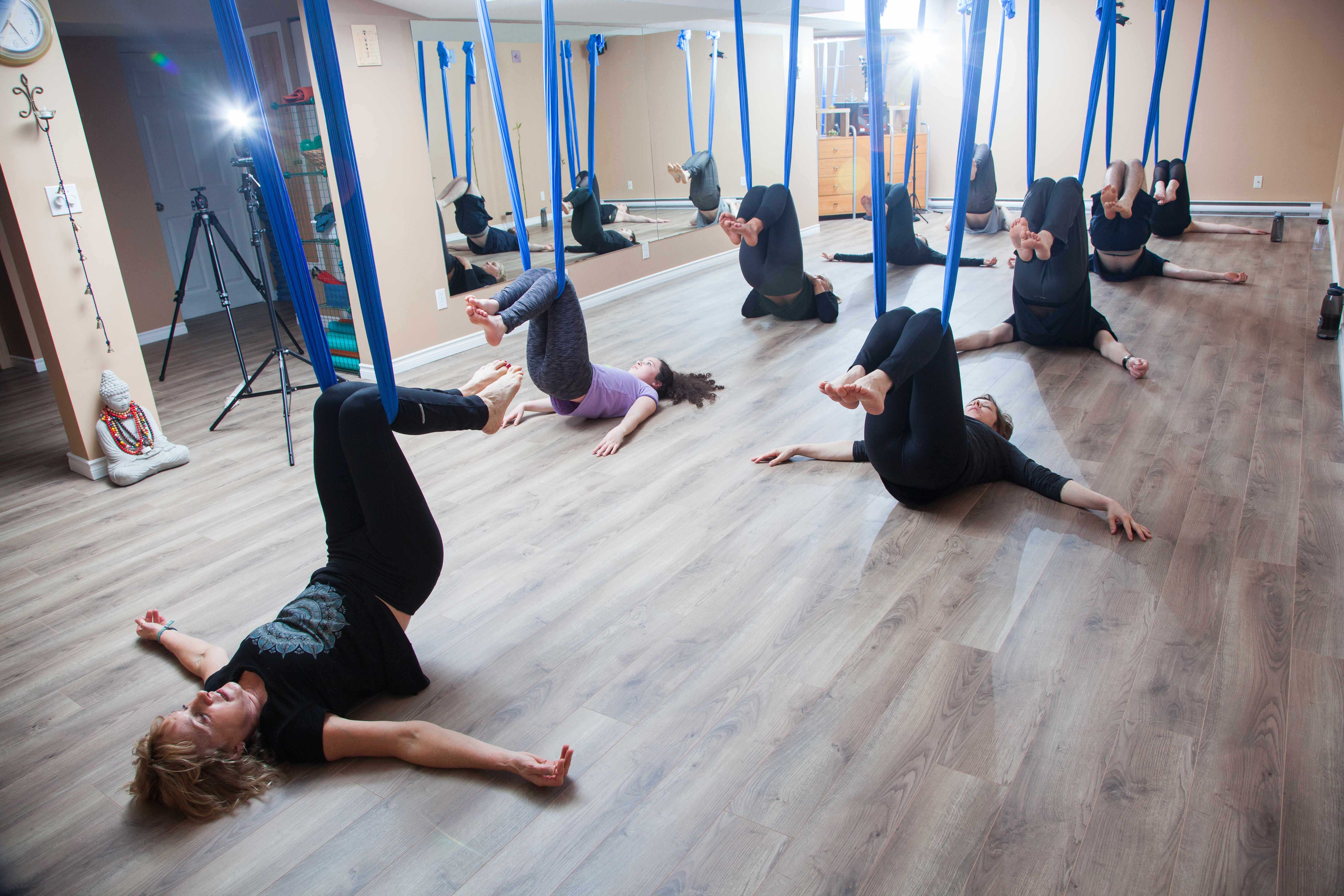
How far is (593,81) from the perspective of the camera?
20.4 feet

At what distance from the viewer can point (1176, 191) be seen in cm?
715

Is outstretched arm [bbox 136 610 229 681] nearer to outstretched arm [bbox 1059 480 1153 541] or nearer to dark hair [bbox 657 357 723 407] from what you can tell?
dark hair [bbox 657 357 723 407]

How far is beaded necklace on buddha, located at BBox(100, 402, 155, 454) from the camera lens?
383cm

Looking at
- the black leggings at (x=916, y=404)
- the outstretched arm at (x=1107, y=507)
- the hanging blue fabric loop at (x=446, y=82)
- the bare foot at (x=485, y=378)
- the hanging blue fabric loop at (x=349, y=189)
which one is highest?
the hanging blue fabric loop at (x=446, y=82)

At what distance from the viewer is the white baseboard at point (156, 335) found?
6.40 metres

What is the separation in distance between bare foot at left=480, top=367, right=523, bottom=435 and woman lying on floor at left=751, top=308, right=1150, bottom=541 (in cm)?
89

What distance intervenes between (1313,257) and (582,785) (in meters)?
7.40

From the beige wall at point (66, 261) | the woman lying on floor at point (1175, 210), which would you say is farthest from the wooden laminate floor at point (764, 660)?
the woman lying on floor at point (1175, 210)

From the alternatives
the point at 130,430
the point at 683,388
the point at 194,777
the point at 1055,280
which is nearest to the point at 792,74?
the point at 683,388

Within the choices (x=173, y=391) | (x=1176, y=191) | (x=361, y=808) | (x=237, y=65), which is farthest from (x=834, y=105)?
(x=361, y=808)

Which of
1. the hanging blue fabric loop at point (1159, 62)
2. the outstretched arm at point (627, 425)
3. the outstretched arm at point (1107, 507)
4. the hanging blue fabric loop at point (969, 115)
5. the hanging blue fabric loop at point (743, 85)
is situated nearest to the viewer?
the hanging blue fabric loop at point (969, 115)

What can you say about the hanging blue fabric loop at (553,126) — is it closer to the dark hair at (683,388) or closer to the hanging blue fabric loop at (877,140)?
the hanging blue fabric loop at (877,140)

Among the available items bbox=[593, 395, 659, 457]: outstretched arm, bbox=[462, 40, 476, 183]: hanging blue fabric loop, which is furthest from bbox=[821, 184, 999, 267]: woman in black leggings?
bbox=[593, 395, 659, 457]: outstretched arm

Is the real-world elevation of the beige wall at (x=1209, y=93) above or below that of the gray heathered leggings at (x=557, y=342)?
above
